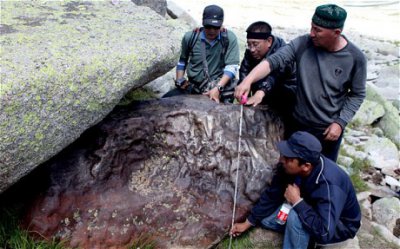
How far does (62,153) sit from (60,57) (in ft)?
4.67

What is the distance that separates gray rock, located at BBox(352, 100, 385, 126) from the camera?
1067 cm

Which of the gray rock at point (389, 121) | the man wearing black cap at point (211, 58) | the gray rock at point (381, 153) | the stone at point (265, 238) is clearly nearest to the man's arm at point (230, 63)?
the man wearing black cap at point (211, 58)

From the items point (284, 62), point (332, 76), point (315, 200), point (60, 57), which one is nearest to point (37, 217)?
point (60, 57)

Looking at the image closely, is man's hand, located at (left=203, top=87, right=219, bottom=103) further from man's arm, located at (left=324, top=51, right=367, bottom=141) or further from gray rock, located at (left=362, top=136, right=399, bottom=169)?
gray rock, located at (left=362, top=136, right=399, bottom=169)

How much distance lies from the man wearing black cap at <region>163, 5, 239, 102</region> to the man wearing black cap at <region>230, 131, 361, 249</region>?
1976 millimetres

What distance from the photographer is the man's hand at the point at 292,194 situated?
506 centimetres

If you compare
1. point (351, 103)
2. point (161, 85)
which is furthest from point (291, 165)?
point (161, 85)

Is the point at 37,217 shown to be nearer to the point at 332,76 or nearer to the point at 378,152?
the point at 332,76

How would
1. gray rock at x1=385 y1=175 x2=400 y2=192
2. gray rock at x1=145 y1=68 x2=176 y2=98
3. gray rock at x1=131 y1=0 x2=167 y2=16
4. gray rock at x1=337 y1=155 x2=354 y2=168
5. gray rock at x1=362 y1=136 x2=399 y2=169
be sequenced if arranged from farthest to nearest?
1. gray rock at x1=131 y1=0 x2=167 y2=16
2. gray rock at x1=362 y1=136 x2=399 y2=169
3. gray rock at x1=145 y1=68 x2=176 y2=98
4. gray rock at x1=337 y1=155 x2=354 y2=168
5. gray rock at x1=385 y1=175 x2=400 y2=192

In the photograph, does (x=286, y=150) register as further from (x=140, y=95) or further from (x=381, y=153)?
(x=381, y=153)

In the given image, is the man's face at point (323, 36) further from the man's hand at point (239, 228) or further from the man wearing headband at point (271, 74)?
the man's hand at point (239, 228)

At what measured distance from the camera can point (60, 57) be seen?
4.42 m

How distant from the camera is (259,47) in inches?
247

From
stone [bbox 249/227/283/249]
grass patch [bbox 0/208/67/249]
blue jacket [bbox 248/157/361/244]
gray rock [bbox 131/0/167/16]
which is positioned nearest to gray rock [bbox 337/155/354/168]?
blue jacket [bbox 248/157/361/244]
